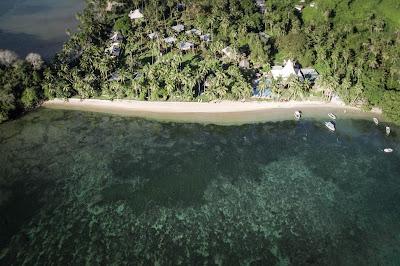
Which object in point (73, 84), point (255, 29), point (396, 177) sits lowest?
point (396, 177)

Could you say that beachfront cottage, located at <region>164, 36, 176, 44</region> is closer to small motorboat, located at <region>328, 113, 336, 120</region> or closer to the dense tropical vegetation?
the dense tropical vegetation

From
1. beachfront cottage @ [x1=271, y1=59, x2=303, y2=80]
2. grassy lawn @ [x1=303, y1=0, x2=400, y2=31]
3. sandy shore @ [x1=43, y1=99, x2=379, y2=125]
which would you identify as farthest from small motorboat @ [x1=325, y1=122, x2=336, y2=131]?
grassy lawn @ [x1=303, y1=0, x2=400, y2=31]

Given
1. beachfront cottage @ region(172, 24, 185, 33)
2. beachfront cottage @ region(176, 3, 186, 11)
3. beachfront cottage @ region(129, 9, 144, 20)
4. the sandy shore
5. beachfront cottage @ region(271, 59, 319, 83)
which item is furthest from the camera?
beachfront cottage @ region(176, 3, 186, 11)

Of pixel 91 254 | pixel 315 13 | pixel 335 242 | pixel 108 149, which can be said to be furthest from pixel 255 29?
pixel 91 254

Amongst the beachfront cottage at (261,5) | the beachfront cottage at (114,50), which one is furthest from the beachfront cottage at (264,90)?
the beachfront cottage at (261,5)

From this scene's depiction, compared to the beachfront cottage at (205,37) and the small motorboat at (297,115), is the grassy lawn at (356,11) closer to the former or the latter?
the beachfront cottage at (205,37)

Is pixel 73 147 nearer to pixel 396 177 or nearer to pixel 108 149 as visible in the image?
pixel 108 149

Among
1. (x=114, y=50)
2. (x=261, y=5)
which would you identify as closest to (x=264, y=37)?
(x=261, y=5)
